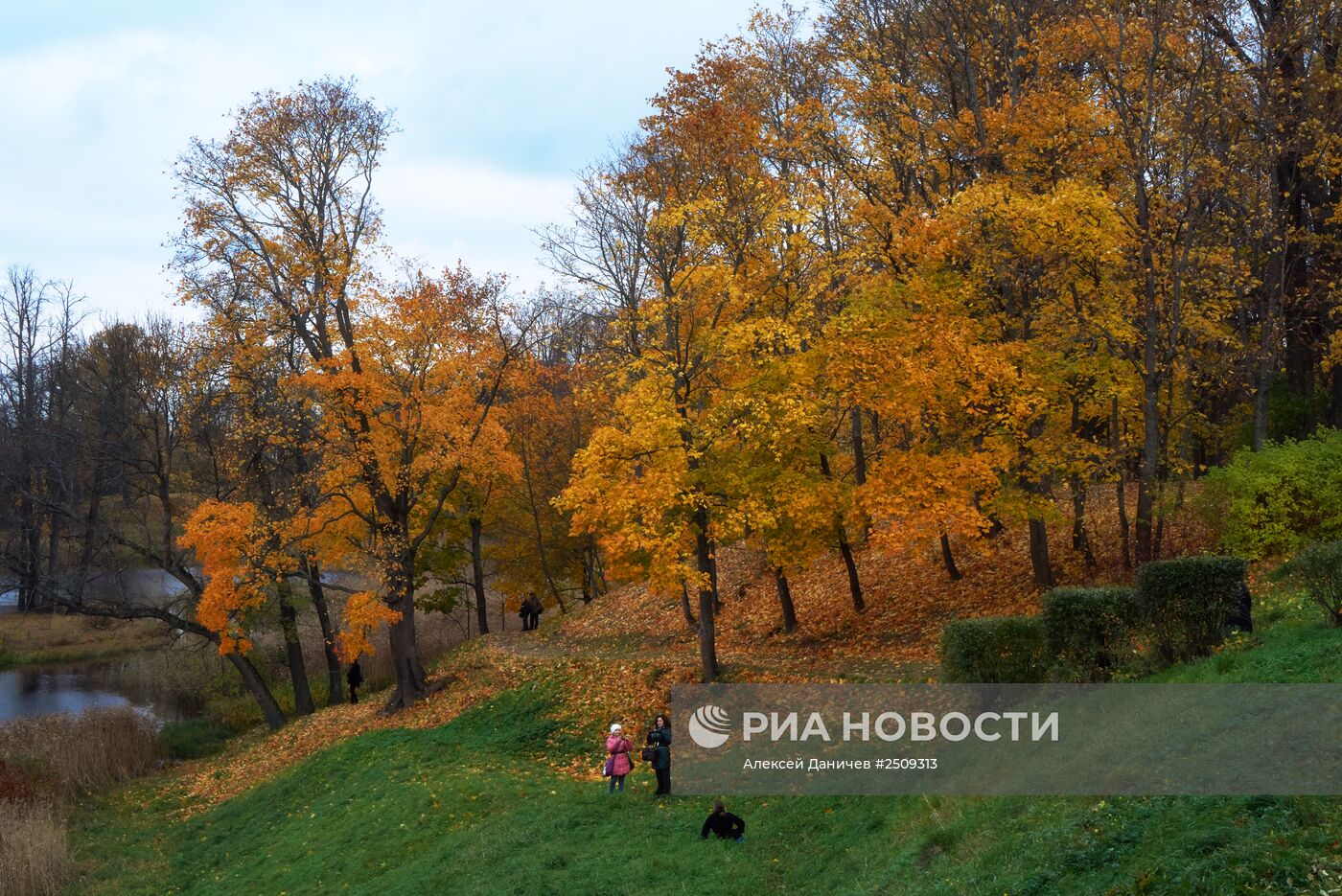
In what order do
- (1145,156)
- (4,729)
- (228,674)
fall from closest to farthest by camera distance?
(1145,156)
(4,729)
(228,674)

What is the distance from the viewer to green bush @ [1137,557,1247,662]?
11.5 meters

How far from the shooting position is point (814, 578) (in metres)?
27.0

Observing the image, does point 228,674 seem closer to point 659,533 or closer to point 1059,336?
point 659,533

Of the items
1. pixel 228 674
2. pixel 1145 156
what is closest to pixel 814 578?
pixel 1145 156

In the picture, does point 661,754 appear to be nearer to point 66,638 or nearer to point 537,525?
point 537,525

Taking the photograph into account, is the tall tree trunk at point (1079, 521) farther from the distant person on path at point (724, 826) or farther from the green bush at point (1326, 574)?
the distant person on path at point (724, 826)

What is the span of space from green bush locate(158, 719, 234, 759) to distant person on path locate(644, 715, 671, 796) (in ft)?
64.7

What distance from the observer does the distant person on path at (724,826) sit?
12.2m

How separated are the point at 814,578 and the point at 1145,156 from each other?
1450 cm

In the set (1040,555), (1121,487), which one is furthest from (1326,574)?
(1121,487)

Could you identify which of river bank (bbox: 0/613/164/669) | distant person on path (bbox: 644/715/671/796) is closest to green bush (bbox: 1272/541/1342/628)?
distant person on path (bbox: 644/715/671/796)

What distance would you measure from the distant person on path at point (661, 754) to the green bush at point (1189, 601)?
272 inches

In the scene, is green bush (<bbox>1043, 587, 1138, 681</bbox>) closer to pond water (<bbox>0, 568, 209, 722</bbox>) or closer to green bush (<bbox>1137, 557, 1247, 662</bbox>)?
green bush (<bbox>1137, 557, 1247, 662</bbox>)

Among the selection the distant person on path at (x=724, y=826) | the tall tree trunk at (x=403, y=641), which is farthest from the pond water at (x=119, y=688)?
the distant person on path at (x=724, y=826)
